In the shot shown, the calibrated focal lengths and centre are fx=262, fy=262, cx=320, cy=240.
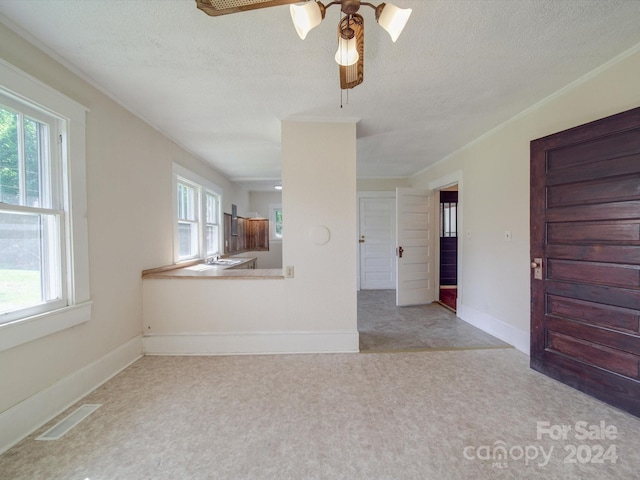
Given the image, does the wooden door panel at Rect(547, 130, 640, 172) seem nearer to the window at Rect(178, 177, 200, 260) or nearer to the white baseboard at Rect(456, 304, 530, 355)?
the white baseboard at Rect(456, 304, 530, 355)

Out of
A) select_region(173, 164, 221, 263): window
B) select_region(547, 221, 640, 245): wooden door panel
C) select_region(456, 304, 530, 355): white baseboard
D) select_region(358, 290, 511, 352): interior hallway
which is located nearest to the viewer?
select_region(547, 221, 640, 245): wooden door panel

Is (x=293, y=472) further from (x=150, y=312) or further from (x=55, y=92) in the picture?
(x=55, y=92)

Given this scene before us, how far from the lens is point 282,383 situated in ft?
7.03

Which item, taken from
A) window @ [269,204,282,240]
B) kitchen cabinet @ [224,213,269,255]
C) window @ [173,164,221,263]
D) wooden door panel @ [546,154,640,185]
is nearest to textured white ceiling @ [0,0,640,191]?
wooden door panel @ [546,154,640,185]

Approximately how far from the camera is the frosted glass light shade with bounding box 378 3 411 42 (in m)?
1.09

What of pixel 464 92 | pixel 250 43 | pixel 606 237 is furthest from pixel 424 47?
pixel 606 237

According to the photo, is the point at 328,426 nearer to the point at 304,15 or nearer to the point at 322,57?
the point at 304,15

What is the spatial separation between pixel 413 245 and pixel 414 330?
1561 millimetres

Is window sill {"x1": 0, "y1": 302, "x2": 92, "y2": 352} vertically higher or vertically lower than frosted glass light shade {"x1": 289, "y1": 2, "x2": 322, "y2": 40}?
lower

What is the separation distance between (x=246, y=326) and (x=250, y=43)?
2403 mm

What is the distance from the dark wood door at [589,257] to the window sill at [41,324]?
3684 mm

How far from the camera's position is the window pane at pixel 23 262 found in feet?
5.09

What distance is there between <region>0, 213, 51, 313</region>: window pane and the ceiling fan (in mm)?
1752

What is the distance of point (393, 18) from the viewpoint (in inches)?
43.8
